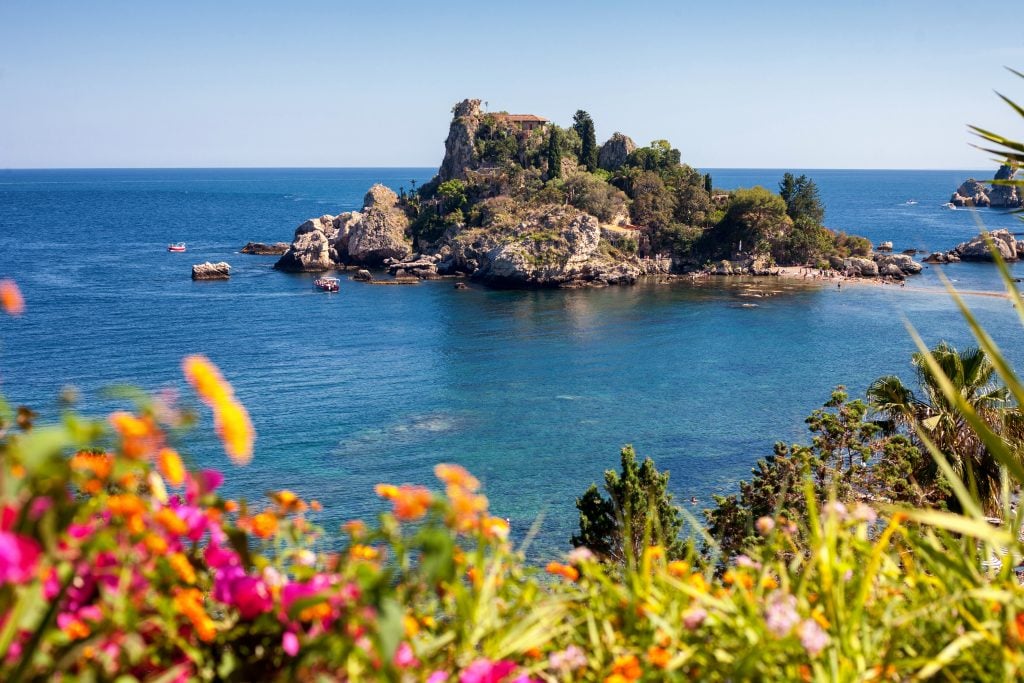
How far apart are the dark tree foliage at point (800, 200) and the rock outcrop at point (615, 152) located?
20663mm

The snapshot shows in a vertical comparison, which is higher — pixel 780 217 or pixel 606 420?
pixel 780 217

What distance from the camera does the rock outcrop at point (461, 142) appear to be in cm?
9700

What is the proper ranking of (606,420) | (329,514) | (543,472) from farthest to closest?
(606,420), (543,472), (329,514)

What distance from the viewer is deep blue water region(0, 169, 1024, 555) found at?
32750 mm

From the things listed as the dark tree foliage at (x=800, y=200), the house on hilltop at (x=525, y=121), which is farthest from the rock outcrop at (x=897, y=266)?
the house on hilltop at (x=525, y=121)

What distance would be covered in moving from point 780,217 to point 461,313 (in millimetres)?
38514

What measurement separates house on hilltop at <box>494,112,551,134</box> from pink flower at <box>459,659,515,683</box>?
3939 inches

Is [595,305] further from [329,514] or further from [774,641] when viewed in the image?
[774,641]

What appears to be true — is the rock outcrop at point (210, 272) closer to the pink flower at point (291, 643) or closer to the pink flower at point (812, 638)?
the pink flower at point (291, 643)

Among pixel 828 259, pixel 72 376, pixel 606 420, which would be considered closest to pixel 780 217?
pixel 828 259

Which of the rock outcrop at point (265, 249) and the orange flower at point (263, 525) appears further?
the rock outcrop at point (265, 249)

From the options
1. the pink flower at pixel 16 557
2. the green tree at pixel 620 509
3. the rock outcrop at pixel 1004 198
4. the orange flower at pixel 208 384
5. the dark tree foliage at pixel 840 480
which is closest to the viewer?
the pink flower at pixel 16 557

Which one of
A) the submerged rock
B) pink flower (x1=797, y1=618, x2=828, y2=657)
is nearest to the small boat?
the submerged rock

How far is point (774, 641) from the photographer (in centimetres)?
297
